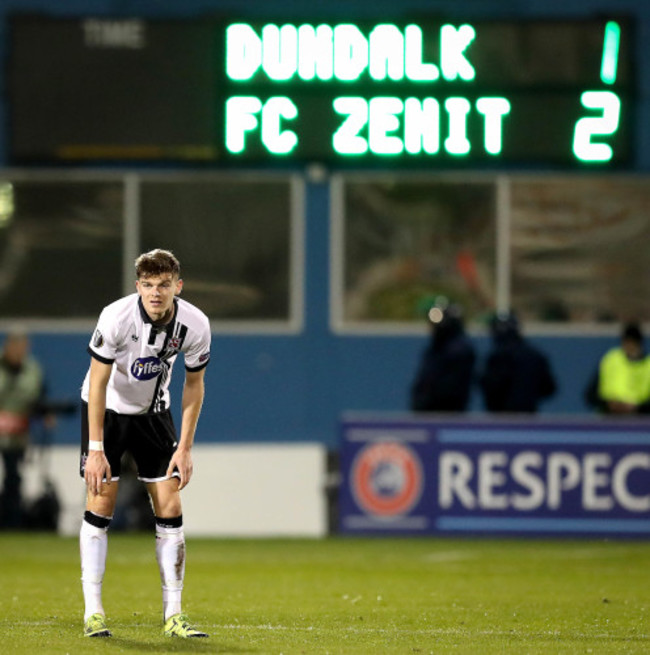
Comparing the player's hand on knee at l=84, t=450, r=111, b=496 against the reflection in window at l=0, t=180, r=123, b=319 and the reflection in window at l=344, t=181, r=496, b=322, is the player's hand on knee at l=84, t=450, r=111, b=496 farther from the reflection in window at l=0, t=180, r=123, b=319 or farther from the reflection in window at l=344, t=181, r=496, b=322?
the reflection in window at l=344, t=181, r=496, b=322

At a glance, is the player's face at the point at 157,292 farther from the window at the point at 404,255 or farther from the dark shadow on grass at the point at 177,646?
the window at the point at 404,255

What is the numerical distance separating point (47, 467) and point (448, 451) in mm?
4113

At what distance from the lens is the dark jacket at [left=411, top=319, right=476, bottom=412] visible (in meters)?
15.2

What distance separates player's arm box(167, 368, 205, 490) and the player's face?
342mm

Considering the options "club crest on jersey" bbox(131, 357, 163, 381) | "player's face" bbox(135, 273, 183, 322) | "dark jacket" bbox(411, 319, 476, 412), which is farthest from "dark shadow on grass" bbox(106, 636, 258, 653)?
"dark jacket" bbox(411, 319, 476, 412)

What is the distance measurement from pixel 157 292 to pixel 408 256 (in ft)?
36.1

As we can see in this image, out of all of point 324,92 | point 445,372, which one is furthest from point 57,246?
point 445,372

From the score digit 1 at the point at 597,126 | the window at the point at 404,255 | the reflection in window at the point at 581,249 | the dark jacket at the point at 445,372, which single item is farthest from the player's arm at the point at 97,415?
the reflection in window at the point at 581,249

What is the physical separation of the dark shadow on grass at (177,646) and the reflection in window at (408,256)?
1086 cm

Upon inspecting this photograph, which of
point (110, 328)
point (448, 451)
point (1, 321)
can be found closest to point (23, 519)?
point (1, 321)

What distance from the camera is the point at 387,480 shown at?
14.8 meters

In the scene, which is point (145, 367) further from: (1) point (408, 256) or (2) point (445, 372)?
(1) point (408, 256)

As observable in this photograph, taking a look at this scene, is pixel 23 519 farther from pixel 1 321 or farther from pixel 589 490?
pixel 589 490

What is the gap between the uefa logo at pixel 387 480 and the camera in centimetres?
1477
